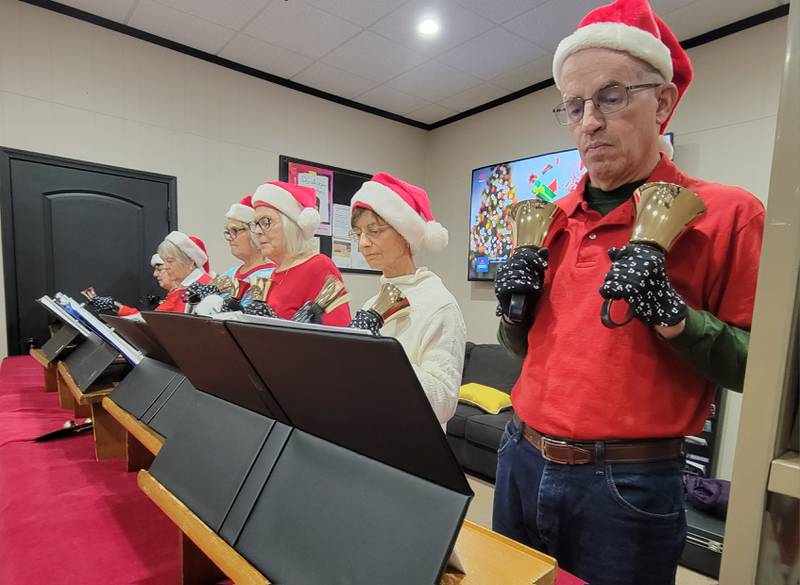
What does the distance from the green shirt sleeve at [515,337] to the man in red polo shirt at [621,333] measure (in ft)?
0.21

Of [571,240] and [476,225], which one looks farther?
[476,225]

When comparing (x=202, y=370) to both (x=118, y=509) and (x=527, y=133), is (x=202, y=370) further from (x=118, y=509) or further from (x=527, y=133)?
(x=527, y=133)

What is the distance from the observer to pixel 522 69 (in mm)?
3479

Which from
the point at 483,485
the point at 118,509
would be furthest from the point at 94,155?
the point at 483,485

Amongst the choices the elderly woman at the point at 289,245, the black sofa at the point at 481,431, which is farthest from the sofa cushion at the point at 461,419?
the elderly woman at the point at 289,245

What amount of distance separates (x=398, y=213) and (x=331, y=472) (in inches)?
33.1

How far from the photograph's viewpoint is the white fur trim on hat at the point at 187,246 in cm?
299

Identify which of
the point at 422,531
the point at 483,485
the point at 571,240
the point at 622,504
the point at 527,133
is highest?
the point at 527,133

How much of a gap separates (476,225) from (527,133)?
903 mm

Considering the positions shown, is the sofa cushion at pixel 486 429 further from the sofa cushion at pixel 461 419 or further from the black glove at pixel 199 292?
the black glove at pixel 199 292

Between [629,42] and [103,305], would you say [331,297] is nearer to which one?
[629,42]

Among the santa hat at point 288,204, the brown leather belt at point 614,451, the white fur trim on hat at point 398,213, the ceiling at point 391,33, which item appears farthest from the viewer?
the ceiling at point 391,33

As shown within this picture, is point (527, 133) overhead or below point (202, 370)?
overhead

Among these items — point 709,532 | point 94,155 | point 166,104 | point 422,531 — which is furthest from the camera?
point 166,104
